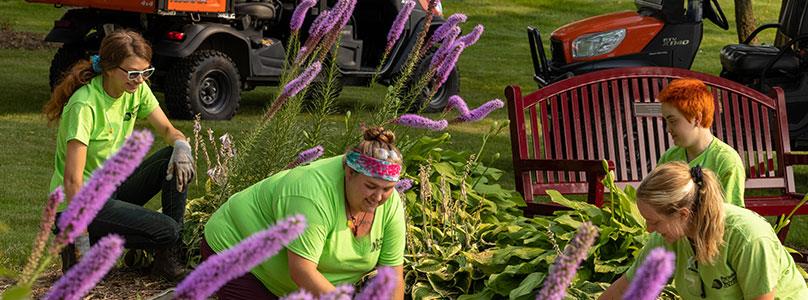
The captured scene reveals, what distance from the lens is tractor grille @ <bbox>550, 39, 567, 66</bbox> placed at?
10602mm

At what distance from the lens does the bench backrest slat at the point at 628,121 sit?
6.57 meters

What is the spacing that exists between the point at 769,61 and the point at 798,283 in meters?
6.05

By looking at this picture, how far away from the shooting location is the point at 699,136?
16.5ft

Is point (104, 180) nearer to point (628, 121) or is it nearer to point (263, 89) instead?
point (628, 121)

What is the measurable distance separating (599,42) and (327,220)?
668 centimetres

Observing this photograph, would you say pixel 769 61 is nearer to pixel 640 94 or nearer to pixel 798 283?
pixel 640 94

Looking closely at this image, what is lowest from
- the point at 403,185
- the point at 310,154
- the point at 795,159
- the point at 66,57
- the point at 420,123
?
the point at 66,57

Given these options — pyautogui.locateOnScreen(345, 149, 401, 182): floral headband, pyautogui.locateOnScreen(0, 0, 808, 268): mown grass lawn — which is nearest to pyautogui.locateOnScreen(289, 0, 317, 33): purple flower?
pyautogui.locateOnScreen(0, 0, 808, 268): mown grass lawn

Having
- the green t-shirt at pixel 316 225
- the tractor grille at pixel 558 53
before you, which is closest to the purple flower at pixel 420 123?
the green t-shirt at pixel 316 225

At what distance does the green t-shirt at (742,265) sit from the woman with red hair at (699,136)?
95cm

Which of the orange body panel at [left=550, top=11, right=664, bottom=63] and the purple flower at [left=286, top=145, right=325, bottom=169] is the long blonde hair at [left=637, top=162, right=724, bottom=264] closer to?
the purple flower at [left=286, top=145, right=325, bottom=169]

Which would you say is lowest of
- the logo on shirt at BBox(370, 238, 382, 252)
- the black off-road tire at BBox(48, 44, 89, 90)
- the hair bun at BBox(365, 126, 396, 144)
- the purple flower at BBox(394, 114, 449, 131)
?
the black off-road tire at BBox(48, 44, 89, 90)

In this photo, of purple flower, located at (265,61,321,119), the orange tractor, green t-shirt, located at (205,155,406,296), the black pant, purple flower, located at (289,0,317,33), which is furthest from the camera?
the orange tractor

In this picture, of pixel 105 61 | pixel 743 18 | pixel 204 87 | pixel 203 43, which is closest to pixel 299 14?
pixel 105 61
